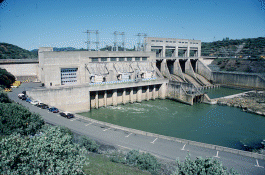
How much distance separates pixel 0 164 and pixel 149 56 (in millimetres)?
34406

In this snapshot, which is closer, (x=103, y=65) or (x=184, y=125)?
(x=184, y=125)

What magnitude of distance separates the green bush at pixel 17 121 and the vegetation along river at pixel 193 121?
10.5m

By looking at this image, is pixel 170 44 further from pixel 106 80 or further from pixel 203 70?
pixel 106 80

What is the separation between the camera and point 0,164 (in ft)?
19.1

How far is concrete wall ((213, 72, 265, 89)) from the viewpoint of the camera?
40.9 meters

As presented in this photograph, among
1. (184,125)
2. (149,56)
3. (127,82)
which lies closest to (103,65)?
(127,82)

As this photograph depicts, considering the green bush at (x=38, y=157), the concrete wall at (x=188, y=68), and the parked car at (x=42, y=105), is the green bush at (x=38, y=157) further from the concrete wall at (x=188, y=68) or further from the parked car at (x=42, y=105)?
the concrete wall at (x=188, y=68)

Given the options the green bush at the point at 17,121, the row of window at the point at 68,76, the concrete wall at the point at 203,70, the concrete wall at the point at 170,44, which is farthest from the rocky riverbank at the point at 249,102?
the green bush at the point at 17,121

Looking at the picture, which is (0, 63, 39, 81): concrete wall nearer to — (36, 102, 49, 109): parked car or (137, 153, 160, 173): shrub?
(36, 102, 49, 109): parked car

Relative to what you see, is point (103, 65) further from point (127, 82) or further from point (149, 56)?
point (149, 56)

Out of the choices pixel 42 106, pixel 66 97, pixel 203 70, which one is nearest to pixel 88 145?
pixel 42 106

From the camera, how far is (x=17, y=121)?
45.4 ft

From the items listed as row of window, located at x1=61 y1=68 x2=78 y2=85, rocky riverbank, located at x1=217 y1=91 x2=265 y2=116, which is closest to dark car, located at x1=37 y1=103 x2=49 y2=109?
row of window, located at x1=61 y1=68 x2=78 y2=85

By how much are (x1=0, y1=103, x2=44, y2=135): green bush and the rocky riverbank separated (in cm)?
2767
